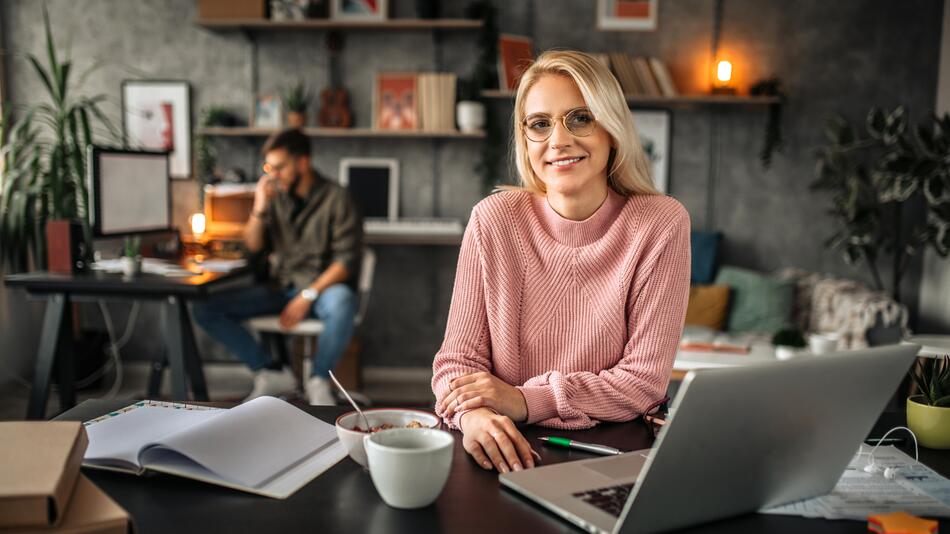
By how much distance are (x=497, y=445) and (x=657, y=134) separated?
11.7 feet

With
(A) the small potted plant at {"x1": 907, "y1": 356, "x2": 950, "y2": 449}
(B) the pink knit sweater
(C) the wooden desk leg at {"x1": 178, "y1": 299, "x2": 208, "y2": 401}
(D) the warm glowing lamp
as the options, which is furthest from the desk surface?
(D) the warm glowing lamp

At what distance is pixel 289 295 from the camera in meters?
3.63

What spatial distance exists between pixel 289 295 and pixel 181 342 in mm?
746

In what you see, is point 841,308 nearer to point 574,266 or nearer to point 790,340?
point 790,340

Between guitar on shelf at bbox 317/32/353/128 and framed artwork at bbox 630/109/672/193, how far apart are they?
5.35 ft

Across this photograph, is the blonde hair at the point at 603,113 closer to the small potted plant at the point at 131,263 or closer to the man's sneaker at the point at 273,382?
the small potted plant at the point at 131,263

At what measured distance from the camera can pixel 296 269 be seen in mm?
3662

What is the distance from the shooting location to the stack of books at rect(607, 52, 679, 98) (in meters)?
4.02

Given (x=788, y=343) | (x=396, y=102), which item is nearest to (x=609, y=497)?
(x=788, y=343)

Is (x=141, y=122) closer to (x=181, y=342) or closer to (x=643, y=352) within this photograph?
(x=181, y=342)

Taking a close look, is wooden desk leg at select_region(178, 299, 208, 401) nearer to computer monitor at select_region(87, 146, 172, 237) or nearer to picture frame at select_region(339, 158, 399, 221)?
computer monitor at select_region(87, 146, 172, 237)

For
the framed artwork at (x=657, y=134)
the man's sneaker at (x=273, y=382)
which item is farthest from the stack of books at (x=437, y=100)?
the man's sneaker at (x=273, y=382)

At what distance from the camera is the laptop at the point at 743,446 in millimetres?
691

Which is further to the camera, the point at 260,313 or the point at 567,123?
the point at 260,313
